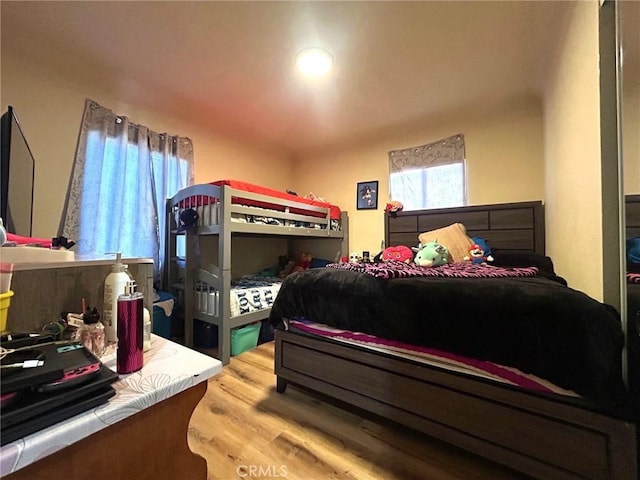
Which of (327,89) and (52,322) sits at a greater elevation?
(327,89)

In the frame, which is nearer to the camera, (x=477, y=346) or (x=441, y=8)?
(x=477, y=346)

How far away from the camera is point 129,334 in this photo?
0.61 m

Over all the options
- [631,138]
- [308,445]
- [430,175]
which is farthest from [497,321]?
[430,175]

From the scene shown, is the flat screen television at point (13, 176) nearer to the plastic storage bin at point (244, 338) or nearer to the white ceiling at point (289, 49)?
the white ceiling at point (289, 49)

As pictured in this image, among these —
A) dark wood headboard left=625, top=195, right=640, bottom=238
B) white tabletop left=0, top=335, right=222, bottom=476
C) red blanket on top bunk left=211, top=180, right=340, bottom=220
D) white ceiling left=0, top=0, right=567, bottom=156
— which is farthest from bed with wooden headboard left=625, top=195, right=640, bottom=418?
red blanket on top bunk left=211, top=180, right=340, bottom=220

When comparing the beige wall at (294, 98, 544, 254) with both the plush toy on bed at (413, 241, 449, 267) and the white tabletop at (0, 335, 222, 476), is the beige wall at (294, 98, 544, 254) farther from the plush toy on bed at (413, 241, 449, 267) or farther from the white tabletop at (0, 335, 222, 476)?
the white tabletop at (0, 335, 222, 476)

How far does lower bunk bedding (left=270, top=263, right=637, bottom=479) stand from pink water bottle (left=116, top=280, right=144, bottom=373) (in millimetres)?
985

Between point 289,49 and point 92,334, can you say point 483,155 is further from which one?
point 92,334

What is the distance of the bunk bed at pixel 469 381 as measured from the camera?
0.86m

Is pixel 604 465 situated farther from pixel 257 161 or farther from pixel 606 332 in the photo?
pixel 257 161

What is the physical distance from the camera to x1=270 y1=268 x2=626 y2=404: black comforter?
856 millimetres

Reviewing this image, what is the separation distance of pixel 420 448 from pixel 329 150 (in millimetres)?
3642

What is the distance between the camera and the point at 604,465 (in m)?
0.85

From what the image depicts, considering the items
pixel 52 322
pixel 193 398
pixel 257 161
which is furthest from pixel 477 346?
pixel 257 161
